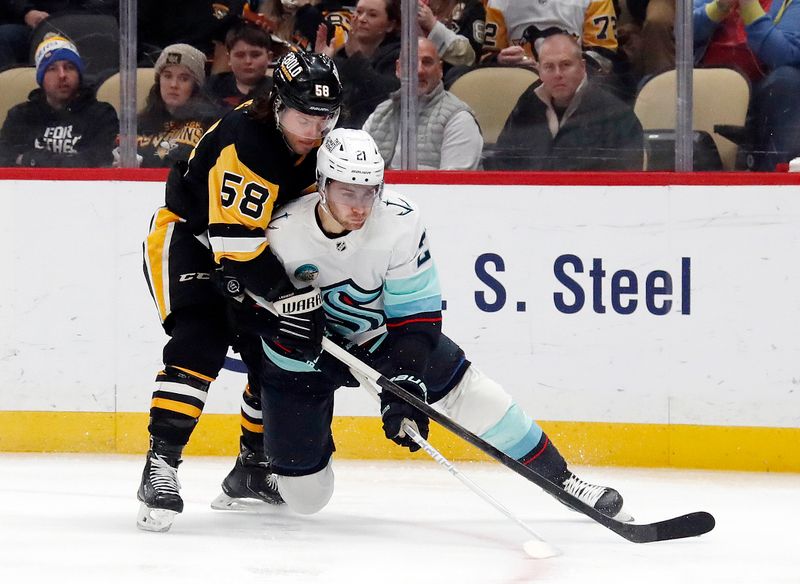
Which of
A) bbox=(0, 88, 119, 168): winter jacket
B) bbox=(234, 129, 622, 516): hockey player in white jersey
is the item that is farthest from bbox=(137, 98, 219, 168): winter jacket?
bbox=(234, 129, 622, 516): hockey player in white jersey

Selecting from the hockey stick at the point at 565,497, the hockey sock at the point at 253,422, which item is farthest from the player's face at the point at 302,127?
the hockey sock at the point at 253,422

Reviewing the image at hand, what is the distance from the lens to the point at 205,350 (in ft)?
11.2

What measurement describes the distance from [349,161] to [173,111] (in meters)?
1.74

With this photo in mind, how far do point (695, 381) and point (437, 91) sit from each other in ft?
4.22

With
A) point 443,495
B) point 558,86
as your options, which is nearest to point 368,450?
point 443,495

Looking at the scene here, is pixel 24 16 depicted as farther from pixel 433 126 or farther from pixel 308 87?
pixel 308 87

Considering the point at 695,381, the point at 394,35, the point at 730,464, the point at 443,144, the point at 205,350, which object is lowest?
the point at 730,464

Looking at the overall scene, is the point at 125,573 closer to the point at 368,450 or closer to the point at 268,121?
the point at 268,121

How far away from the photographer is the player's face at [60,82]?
4.67 m

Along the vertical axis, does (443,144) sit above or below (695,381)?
above

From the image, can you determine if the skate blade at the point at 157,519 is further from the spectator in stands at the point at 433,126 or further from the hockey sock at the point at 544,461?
the spectator in stands at the point at 433,126

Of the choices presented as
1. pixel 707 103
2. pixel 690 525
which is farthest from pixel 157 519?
pixel 707 103

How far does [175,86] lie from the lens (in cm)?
463

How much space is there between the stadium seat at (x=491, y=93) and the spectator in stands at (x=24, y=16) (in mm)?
1235
